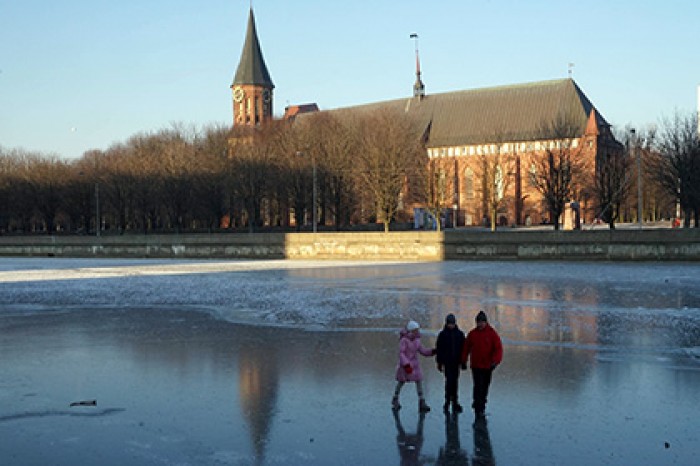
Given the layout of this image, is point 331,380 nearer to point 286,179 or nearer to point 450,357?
point 450,357

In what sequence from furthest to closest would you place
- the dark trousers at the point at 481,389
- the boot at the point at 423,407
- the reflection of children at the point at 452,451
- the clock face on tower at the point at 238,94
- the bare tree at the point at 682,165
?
the clock face on tower at the point at 238,94 < the bare tree at the point at 682,165 < the boot at the point at 423,407 < the dark trousers at the point at 481,389 < the reflection of children at the point at 452,451

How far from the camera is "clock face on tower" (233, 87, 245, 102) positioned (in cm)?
11912

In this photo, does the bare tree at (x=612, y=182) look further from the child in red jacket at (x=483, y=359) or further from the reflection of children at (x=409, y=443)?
the reflection of children at (x=409, y=443)

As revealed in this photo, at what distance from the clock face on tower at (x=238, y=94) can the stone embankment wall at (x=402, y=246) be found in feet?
200

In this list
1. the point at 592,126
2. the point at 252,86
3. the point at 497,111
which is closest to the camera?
the point at 592,126

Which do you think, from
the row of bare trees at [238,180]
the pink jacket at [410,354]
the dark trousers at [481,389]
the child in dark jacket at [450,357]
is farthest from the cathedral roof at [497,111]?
the dark trousers at [481,389]

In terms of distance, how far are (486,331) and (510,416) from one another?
1.13m

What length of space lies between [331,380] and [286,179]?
66079 millimetres

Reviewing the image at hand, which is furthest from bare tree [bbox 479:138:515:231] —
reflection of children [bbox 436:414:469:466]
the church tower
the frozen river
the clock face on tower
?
reflection of children [bbox 436:414:469:466]

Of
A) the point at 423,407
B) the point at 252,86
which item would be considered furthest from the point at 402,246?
the point at 252,86

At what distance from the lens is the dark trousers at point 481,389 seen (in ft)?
31.5

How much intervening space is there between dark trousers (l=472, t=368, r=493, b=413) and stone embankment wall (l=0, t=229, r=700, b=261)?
30533 millimetres

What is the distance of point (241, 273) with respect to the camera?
3569 centimetres

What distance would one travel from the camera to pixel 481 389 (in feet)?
31.6
